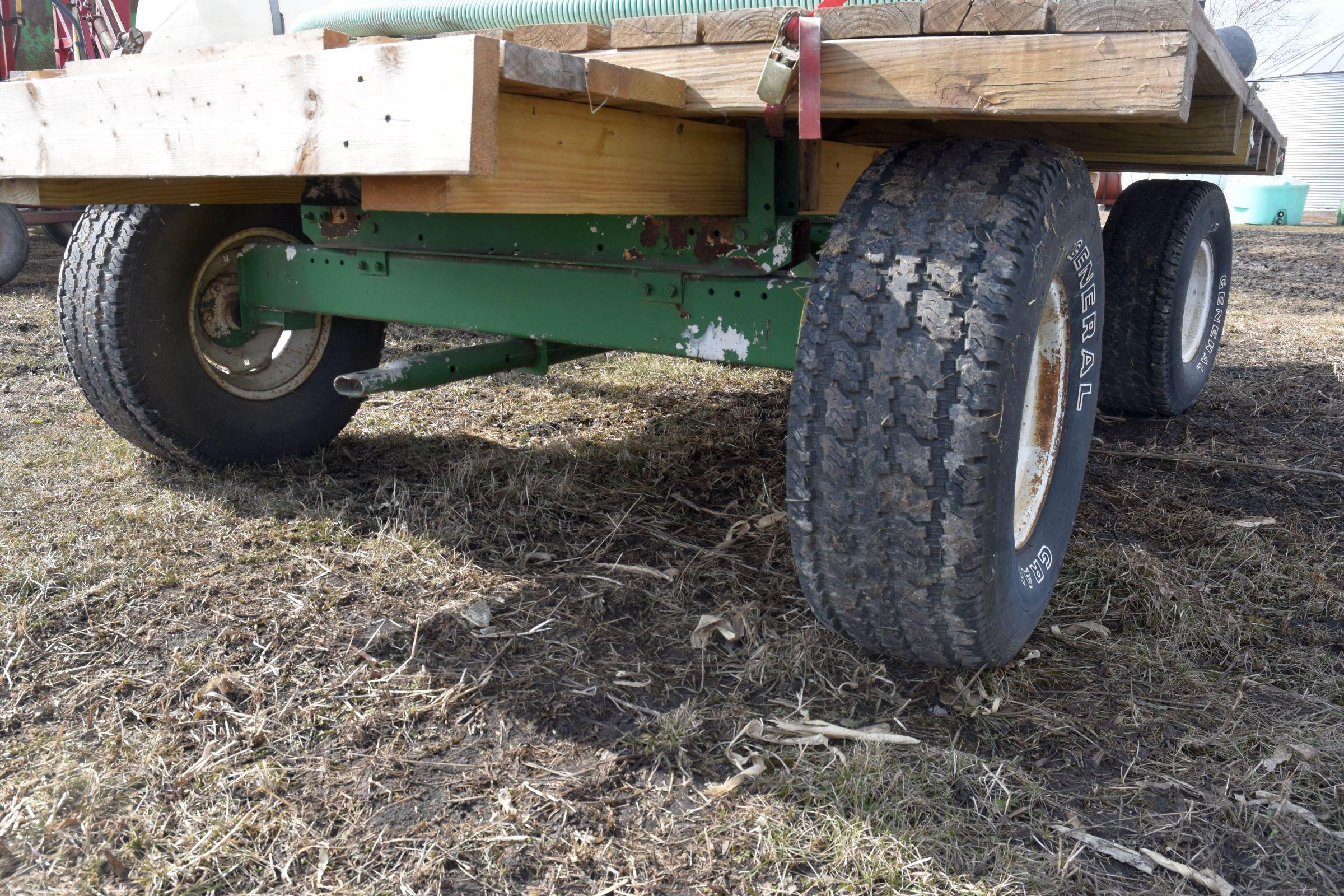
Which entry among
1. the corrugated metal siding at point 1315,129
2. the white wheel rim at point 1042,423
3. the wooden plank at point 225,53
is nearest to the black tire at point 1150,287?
the white wheel rim at point 1042,423

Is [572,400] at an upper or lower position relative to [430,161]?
lower

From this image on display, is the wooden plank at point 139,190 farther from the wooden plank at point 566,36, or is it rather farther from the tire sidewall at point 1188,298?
the tire sidewall at point 1188,298

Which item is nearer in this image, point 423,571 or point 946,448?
point 946,448

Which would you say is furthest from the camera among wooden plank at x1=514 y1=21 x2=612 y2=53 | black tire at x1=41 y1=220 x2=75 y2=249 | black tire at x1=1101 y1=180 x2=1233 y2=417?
black tire at x1=41 y1=220 x2=75 y2=249

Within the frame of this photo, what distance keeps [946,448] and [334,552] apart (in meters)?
1.63

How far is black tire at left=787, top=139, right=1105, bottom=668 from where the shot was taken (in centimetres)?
164

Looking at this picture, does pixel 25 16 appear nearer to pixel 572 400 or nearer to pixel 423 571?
pixel 572 400

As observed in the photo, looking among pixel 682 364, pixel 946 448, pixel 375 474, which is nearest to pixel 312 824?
pixel 946 448

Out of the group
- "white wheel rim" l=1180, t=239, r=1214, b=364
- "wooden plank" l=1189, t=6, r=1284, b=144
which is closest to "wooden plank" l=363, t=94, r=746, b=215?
"wooden plank" l=1189, t=6, r=1284, b=144

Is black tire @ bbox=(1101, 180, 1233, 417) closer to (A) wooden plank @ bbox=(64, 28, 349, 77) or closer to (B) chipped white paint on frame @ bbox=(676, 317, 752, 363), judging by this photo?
(B) chipped white paint on frame @ bbox=(676, 317, 752, 363)

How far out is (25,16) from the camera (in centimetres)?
826

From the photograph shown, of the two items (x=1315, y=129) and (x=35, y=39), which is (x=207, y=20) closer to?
(x=35, y=39)

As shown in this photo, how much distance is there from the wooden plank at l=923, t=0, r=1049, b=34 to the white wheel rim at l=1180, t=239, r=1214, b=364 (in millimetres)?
3343

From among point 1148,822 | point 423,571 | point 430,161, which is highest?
point 430,161
